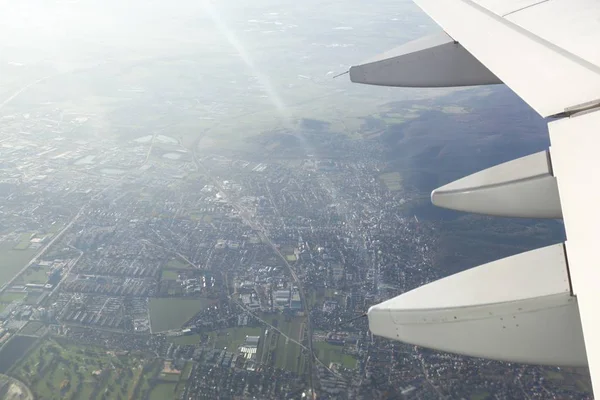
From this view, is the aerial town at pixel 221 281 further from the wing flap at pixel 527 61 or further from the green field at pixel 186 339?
the wing flap at pixel 527 61

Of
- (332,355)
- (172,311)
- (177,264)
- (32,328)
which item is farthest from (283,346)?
(32,328)

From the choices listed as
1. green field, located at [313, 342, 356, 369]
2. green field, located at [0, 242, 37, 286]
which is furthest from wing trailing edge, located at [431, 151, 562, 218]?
green field, located at [0, 242, 37, 286]

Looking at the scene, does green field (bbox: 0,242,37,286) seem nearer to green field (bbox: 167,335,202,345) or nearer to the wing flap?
green field (bbox: 167,335,202,345)

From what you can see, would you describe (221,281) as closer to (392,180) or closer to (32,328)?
(32,328)

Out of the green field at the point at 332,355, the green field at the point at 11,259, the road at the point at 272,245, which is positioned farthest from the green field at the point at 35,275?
the green field at the point at 332,355

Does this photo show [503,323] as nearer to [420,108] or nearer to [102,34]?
[420,108]

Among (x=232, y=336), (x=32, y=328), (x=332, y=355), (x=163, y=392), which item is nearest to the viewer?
(x=163, y=392)

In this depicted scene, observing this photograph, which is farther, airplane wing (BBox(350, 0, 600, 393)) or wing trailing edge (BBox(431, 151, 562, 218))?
wing trailing edge (BBox(431, 151, 562, 218))
